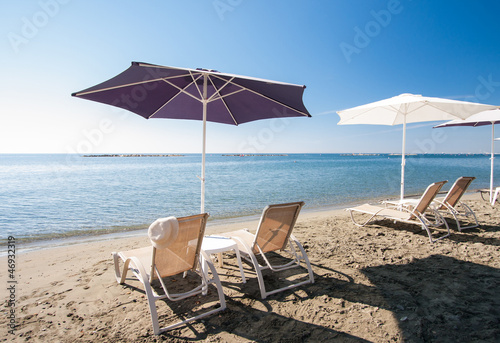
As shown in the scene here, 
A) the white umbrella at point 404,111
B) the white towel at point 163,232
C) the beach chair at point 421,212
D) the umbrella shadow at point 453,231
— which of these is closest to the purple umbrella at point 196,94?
the white towel at point 163,232

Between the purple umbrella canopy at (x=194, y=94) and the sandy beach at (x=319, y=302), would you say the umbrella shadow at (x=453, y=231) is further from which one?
the purple umbrella canopy at (x=194, y=94)

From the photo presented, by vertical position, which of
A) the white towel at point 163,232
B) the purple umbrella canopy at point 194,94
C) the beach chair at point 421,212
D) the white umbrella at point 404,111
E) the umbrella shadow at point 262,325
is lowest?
the umbrella shadow at point 262,325

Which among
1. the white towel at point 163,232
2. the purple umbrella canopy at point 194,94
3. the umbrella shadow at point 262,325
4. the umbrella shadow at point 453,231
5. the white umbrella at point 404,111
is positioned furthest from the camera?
the white umbrella at point 404,111

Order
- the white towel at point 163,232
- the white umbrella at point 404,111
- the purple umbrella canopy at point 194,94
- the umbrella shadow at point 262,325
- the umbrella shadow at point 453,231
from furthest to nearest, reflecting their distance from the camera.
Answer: the white umbrella at point 404,111
the umbrella shadow at point 453,231
the purple umbrella canopy at point 194,94
the white towel at point 163,232
the umbrella shadow at point 262,325

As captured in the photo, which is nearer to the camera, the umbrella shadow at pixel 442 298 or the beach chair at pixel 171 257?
the umbrella shadow at pixel 442 298

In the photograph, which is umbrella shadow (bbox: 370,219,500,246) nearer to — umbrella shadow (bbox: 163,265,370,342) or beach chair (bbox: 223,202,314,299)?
beach chair (bbox: 223,202,314,299)

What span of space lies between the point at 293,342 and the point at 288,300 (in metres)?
0.69

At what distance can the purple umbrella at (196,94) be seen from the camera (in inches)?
120

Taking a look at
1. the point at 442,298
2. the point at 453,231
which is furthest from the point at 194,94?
the point at 453,231

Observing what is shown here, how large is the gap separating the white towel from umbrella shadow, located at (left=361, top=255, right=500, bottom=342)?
2109mm

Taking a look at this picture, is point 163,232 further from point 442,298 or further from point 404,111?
point 404,111

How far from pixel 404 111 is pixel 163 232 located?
245 inches

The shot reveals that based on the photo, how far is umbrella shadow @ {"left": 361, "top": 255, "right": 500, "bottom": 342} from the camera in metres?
2.30

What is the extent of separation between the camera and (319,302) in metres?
2.85
